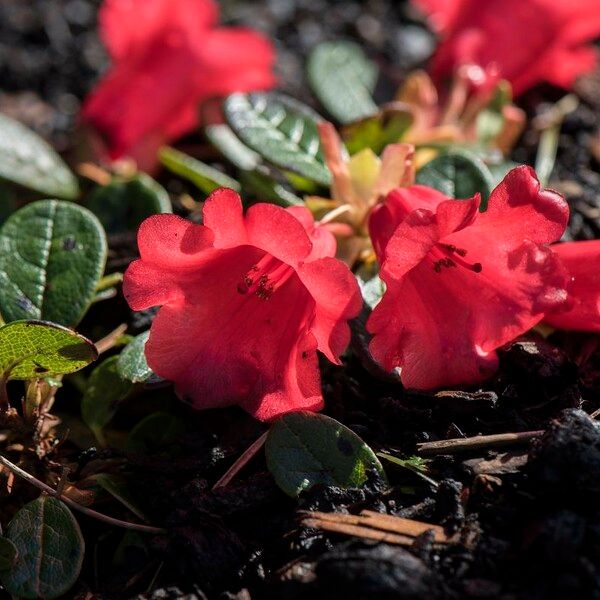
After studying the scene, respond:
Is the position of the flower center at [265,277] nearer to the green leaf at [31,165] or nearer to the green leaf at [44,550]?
the green leaf at [44,550]

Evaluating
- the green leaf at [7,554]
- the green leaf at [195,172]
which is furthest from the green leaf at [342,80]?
the green leaf at [7,554]

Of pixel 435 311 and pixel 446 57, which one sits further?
pixel 446 57

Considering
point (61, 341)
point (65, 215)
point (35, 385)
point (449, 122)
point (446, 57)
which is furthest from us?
point (446, 57)

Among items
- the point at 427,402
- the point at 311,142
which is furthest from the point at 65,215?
the point at 427,402

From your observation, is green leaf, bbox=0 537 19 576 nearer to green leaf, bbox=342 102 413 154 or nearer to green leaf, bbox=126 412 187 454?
green leaf, bbox=126 412 187 454

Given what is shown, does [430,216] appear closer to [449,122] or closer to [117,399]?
[117,399]
